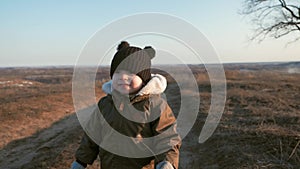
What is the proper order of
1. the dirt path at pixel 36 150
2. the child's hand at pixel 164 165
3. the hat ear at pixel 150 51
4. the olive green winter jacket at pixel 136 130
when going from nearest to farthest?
1. the child's hand at pixel 164 165
2. the olive green winter jacket at pixel 136 130
3. the hat ear at pixel 150 51
4. the dirt path at pixel 36 150

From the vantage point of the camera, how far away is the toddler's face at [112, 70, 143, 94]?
281 centimetres

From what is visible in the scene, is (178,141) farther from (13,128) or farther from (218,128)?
(13,128)

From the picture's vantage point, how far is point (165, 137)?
2654 mm

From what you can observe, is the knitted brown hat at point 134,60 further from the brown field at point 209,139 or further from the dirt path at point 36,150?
the dirt path at point 36,150

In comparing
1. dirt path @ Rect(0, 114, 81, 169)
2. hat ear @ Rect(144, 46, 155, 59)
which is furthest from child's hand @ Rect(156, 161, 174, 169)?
dirt path @ Rect(0, 114, 81, 169)

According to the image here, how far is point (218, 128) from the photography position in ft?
30.9

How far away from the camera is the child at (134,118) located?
2.68 metres

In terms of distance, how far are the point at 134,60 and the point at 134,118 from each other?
1.70 feet

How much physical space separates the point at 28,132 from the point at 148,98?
11.1 meters

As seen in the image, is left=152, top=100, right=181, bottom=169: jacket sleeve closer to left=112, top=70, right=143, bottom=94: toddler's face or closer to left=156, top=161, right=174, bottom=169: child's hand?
left=156, top=161, right=174, bottom=169: child's hand

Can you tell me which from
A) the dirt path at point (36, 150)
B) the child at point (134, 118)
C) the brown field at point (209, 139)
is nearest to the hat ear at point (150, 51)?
the child at point (134, 118)

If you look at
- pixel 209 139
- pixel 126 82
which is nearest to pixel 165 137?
pixel 126 82

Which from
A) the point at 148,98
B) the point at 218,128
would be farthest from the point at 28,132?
the point at 148,98

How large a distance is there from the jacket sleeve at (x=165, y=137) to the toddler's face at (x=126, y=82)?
29 centimetres
